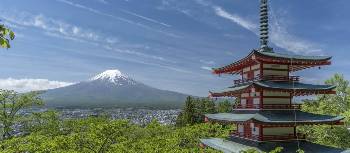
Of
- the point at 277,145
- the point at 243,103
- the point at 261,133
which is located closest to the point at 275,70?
the point at 243,103

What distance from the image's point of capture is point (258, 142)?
2536cm

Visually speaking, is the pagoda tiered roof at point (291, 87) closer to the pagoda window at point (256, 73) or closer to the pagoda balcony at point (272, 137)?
the pagoda window at point (256, 73)

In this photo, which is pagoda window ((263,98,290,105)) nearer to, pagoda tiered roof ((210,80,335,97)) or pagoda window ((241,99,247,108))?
pagoda tiered roof ((210,80,335,97))

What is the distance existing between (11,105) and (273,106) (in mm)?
29934

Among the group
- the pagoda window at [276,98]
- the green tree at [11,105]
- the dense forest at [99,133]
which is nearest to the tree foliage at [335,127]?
the dense forest at [99,133]

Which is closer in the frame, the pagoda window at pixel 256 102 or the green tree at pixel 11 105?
the pagoda window at pixel 256 102

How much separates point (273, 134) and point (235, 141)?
4.31 meters

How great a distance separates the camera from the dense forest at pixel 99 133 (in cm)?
2531

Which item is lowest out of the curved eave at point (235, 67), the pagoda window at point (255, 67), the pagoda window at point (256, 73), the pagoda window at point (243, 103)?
the pagoda window at point (243, 103)

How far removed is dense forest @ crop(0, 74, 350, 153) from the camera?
2531 cm

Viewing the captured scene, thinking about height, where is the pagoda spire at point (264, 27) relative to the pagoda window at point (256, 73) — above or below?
above

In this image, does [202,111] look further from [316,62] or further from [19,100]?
[316,62]

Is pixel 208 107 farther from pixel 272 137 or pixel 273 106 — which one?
pixel 272 137

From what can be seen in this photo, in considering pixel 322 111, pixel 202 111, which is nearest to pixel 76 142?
pixel 322 111
